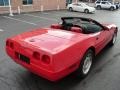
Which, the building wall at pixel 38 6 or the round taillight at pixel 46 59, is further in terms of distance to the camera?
the building wall at pixel 38 6

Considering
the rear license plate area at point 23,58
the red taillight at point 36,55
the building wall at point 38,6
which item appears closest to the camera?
the red taillight at point 36,55

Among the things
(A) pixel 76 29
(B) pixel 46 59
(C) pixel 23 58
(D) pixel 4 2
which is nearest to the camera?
(B) pixel 46 59

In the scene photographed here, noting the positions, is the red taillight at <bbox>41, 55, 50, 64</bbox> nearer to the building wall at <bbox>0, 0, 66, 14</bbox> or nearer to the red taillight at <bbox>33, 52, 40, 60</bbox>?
the red taillight at <bbox>33, 52, 40, 60</bbox>

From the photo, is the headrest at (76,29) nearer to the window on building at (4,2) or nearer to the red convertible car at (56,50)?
the red convertible car at (56,50)

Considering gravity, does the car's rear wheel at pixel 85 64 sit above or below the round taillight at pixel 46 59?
below

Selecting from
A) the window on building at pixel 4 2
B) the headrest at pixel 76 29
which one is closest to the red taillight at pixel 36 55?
the headrest at pixel 76 29

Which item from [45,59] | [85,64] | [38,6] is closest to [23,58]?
[45,59]

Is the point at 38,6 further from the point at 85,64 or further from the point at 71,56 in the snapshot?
the point at 71,56

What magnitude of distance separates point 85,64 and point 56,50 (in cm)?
128

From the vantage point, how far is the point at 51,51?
356 centimetres

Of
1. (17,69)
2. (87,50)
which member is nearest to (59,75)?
(87,50)

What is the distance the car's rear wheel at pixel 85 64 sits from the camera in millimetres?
4310

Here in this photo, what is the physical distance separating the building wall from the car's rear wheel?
47.6ft

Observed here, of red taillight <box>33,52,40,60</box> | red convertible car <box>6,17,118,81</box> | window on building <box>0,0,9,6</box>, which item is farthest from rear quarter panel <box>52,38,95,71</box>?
window on building <box>0,0,9,6</box>
